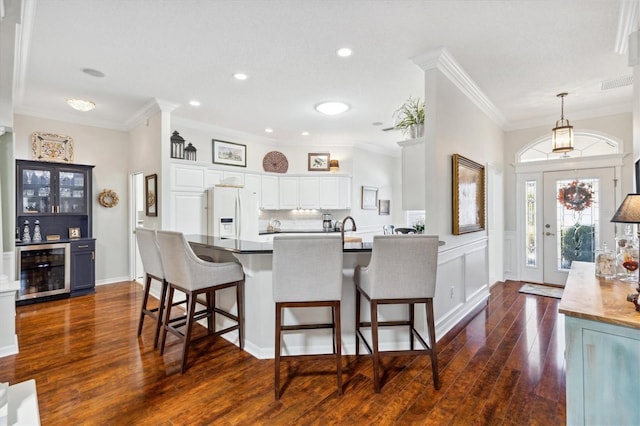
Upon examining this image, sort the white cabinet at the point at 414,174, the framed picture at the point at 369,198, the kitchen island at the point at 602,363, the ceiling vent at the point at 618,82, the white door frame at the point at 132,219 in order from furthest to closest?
the framed picture at the point at 369,198 < the white door frame at the point at 132,219 < the ceiling vent at the point at 618,82 < the white cabinet at the point at 414,174 < the kitchen island at the point at 602,363

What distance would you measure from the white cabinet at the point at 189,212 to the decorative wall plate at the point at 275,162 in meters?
1.86

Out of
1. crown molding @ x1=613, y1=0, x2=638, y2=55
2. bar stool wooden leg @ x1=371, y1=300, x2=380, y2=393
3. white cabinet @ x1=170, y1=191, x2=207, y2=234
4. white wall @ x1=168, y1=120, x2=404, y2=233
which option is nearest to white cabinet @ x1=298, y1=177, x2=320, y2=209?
white wall @ x1=168, y1=120, x2=404, y2=233

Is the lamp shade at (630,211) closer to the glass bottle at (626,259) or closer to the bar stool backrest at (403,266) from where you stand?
the glass bottle at (626,259)

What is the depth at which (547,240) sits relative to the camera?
16.8ft

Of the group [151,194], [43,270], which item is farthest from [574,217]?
[43,270]

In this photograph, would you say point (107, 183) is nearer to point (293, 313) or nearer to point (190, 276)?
point (190, 276)

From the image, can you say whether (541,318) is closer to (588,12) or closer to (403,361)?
(403,361)

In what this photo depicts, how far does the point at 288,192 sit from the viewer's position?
6.54m

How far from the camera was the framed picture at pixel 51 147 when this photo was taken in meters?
4.64

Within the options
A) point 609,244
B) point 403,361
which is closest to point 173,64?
point 403,361

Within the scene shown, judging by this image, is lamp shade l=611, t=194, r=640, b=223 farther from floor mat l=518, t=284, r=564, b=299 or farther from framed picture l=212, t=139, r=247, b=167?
framed picture l=212, t=139, r=247, b=167

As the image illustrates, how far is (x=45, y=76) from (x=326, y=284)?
3874 millimetres

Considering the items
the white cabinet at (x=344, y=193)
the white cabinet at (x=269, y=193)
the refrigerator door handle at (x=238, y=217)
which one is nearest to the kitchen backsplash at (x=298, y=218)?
the white cabinet at (x=344, y=193)

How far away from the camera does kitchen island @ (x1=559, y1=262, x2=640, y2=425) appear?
1.39 meters
